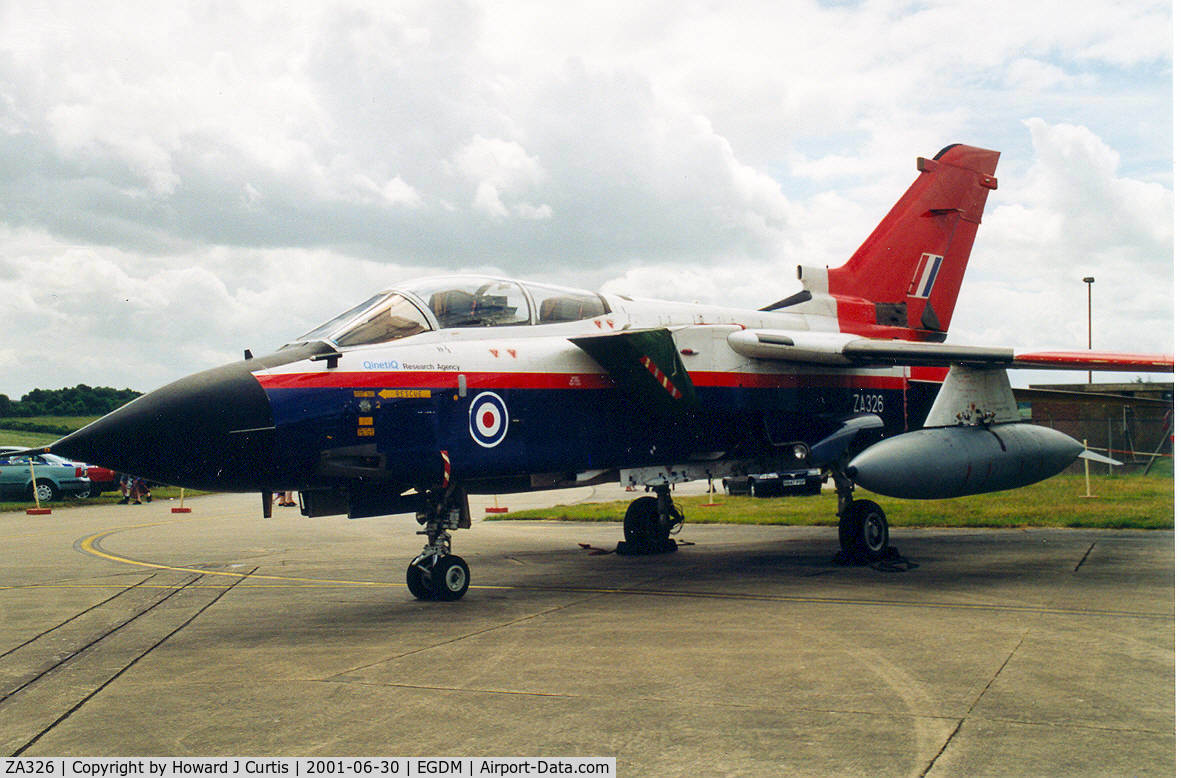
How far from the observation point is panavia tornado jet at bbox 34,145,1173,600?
26.0 ft

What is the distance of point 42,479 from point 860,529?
26107mm

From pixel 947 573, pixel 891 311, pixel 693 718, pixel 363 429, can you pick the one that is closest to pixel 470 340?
pixel 363 429

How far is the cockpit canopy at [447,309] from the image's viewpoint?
348 inches

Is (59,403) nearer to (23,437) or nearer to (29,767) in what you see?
(23,437)

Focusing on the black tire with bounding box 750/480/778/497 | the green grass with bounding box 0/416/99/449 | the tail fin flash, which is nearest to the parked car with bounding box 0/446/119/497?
the green grass with bounding box 0/416/99/449

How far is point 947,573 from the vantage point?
10.9 metres

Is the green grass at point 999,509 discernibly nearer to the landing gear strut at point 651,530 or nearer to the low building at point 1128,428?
the low building at point 1128,428

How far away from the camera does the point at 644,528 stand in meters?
14.0

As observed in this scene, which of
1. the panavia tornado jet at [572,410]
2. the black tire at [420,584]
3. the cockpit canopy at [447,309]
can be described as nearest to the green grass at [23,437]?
the panavia tornado jet at [572,410]

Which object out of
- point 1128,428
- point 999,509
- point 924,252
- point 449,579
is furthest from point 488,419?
point 1128,428

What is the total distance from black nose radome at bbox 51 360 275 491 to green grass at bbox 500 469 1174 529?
12.5 metres

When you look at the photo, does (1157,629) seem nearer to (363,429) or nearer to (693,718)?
(693,718)

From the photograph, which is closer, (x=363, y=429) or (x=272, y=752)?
(x=272, y=752)

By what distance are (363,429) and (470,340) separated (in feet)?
4.88
